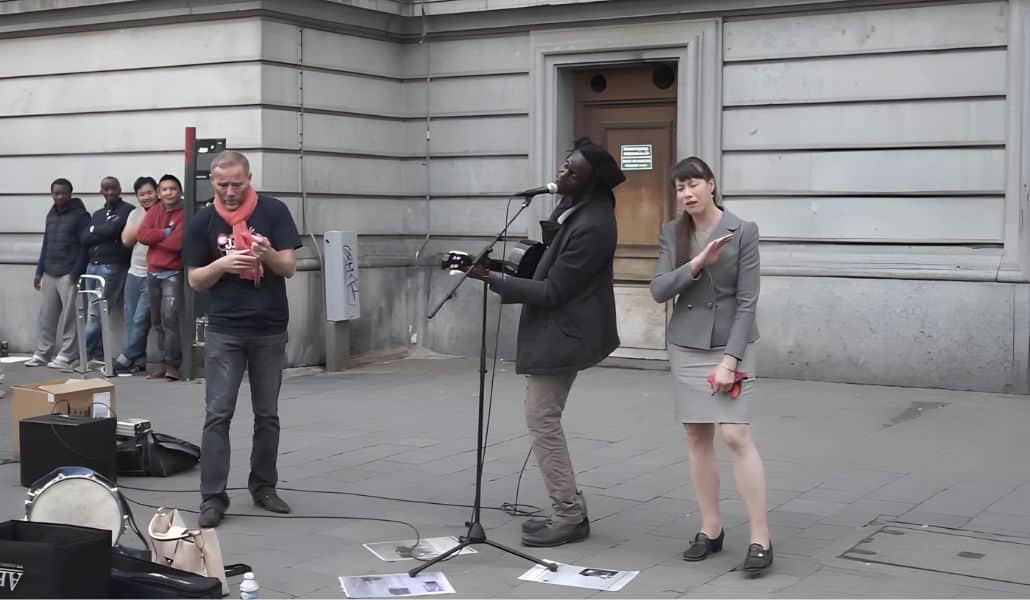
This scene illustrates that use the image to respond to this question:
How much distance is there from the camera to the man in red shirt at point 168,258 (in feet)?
42.2

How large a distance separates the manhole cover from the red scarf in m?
3.33

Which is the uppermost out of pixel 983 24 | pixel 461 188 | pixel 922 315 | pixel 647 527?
pixel 983 24

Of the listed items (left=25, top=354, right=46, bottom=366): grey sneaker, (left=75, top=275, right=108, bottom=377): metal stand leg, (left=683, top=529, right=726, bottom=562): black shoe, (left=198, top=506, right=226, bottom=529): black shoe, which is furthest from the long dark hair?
(left=25, top=354, right=46, bottom=366): grey sneaker

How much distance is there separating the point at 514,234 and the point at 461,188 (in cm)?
93

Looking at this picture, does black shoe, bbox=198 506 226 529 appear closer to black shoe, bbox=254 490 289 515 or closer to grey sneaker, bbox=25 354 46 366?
black shoe, bbox=254 490 289 515

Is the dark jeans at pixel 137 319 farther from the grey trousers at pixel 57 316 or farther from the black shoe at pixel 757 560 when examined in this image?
the black shoe at pixel 757 560

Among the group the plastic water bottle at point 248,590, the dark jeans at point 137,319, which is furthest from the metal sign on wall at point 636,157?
the plastic water bottle at point 248,590

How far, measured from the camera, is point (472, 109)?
47.2 ft

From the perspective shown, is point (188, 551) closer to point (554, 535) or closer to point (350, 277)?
point (554, 535)

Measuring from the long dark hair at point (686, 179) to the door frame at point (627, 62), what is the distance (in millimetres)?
6689

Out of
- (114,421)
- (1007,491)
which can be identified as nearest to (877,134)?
(1007,491)

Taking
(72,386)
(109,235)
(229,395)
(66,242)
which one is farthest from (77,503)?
(66,242)

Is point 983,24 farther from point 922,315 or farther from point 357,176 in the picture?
point 357,176

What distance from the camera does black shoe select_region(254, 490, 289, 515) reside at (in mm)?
7289
